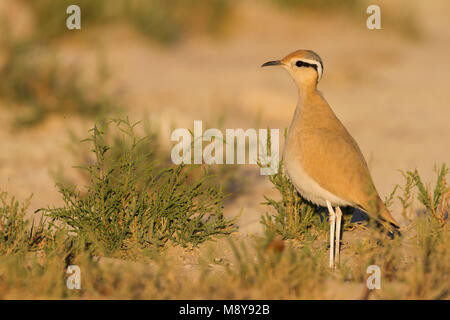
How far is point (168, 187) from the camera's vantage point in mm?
4035

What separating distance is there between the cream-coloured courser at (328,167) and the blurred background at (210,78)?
54 cm

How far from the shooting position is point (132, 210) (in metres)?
3.89

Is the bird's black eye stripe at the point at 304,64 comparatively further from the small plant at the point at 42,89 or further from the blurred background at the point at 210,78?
the small plant at the point at 42,89

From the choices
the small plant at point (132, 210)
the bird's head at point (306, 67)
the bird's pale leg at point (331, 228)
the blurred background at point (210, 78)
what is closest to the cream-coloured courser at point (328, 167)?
the bird's pale leg at point (331, 228)

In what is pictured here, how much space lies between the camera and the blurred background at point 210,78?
6.24 meters

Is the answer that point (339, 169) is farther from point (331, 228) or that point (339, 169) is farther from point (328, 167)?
point (331, 228)

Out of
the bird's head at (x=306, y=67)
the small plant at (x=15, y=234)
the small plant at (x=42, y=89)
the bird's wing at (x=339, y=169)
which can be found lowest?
the small plant at (x=15, y=234)

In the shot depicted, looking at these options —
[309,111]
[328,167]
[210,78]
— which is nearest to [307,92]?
[309,111]

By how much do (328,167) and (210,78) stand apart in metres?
5.86

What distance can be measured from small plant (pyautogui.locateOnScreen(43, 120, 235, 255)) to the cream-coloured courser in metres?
0.70

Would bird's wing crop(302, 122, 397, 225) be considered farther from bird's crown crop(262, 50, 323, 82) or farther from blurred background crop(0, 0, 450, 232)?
blurred background crop(0, 0, 450, 232)

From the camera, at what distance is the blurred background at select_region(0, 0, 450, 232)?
624 cm

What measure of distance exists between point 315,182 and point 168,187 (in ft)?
3.26
